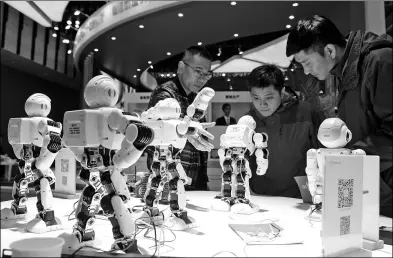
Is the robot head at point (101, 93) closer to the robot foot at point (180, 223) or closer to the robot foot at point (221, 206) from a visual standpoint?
the robot foot at point (180, 223)

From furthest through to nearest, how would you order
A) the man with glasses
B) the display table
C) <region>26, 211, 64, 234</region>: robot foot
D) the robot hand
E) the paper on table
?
the man with glasses, the robot hand, <region>26, 211, 64, 234</region>: robot foot, the paper on table, the display table

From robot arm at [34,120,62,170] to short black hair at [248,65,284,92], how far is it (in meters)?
1.65

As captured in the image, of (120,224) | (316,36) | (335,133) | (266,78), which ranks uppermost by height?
(316,36)

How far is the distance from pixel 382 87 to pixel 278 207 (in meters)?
1.21

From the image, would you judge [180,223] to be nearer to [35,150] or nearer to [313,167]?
[313,167]

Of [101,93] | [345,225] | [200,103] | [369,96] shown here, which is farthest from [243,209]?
[101,93]

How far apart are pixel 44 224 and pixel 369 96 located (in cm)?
207

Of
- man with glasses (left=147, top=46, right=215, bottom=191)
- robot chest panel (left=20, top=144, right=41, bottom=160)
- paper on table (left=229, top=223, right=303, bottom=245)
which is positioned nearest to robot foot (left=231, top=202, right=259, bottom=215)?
paper on table (left=229, top=223, right=303, bottom=245)

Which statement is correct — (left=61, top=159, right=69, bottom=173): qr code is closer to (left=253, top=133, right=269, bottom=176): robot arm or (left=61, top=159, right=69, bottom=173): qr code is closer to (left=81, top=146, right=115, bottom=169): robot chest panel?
(left=81, top=146, right=115, bottom=169): robot chest panel

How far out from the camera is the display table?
62.0 inches

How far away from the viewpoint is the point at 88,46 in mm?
7867

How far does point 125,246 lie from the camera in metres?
1.56

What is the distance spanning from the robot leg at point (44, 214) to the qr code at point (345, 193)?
1578 millimetres

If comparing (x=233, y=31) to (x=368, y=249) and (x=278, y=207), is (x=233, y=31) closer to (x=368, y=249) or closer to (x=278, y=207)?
(x=278, y=207)
